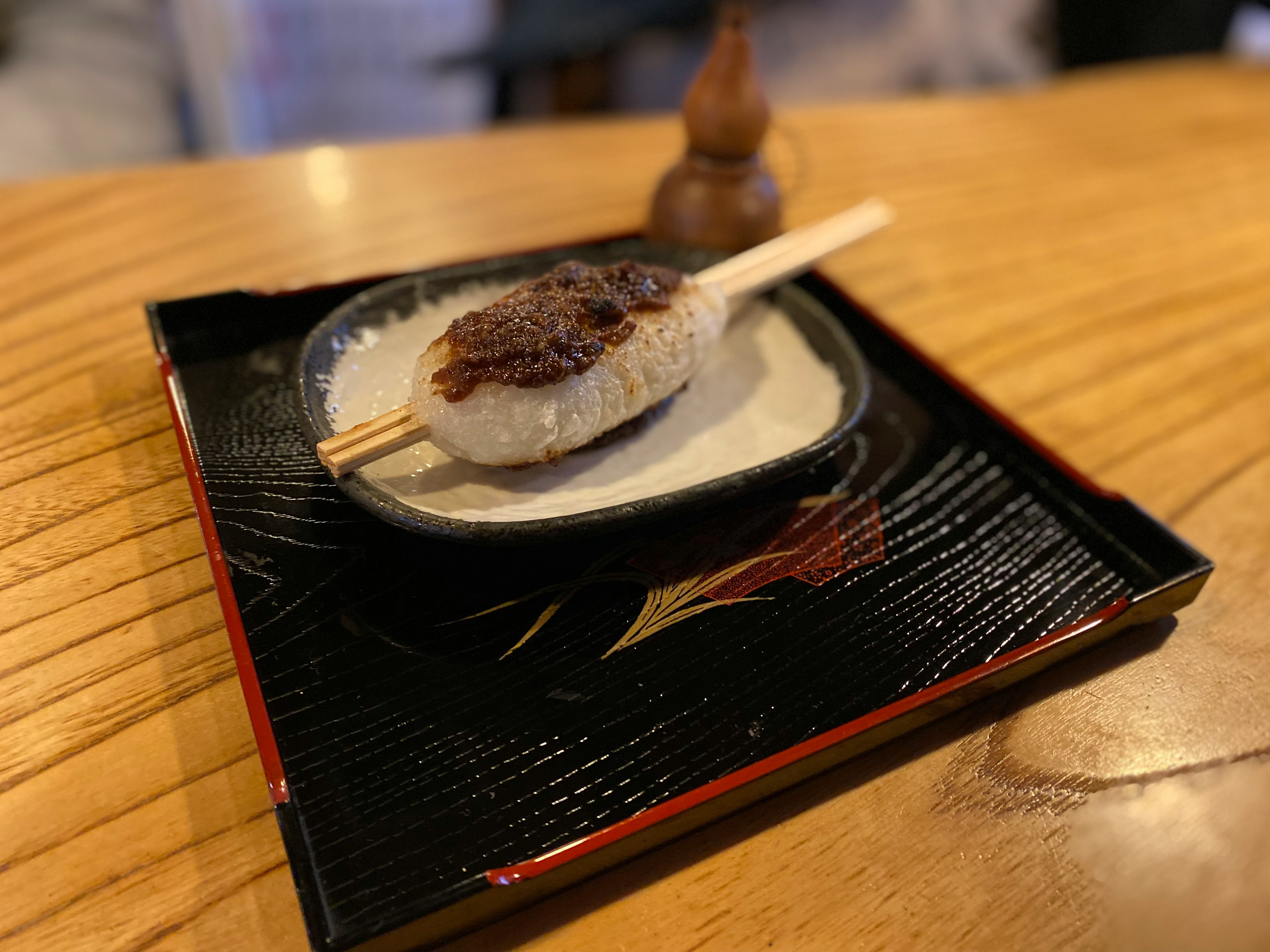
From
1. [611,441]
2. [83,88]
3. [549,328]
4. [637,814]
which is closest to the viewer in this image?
[637,814]

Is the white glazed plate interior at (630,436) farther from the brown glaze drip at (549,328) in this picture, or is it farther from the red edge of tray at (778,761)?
the red edge of tray at (778,761)

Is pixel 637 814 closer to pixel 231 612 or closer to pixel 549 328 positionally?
pixel 231 612

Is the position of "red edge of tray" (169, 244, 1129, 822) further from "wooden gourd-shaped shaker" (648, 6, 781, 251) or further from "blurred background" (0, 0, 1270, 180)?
"blurred background" (0, 0, 1270, 180)

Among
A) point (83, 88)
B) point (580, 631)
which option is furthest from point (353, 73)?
point (580, 631)

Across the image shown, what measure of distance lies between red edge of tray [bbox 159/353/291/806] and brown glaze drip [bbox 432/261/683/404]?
1.09 feet

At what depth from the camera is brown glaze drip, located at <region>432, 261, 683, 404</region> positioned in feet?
3.46

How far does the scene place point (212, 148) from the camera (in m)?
3.14

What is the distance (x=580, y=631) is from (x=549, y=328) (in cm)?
41

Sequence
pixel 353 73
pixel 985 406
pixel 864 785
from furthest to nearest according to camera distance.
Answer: pixel 353 73
pixel 985 406
pixel 864 785

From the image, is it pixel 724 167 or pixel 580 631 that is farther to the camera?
pixel 724 167

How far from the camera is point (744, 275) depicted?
146cm

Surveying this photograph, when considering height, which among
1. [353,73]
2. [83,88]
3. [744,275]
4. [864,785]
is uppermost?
[353,73]

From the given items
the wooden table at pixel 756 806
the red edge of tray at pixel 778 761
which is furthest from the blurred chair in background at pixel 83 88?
the red edge of tray at pixel 778 761

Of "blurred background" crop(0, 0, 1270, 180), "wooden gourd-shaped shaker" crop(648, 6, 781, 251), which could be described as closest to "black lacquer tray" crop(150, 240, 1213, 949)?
"wooden gourd-shaped shaker" crop(648, 6, 781, 251)
